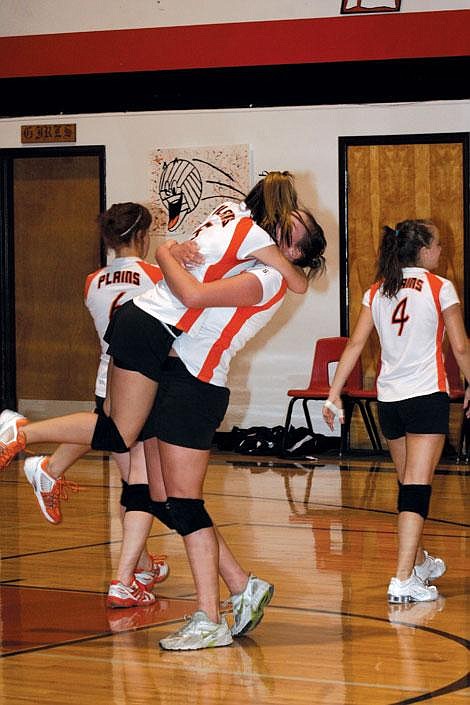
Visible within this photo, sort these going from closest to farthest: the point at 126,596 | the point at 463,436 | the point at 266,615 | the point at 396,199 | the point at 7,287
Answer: the point at 266,615, the point at 126,596, the point at 463,436, the point at 396,199, the point at 7,287

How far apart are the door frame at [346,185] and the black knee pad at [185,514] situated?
242 inches

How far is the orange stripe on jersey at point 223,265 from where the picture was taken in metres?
3.79

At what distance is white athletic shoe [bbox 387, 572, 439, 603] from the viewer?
4.59m

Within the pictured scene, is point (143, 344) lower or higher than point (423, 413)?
higher

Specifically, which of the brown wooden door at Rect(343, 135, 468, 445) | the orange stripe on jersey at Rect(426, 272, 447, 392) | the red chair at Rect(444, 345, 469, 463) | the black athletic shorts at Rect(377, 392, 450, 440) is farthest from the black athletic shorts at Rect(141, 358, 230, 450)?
the brown wooden door at Rect(343, 135, 468, 445)

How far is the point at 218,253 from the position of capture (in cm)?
380

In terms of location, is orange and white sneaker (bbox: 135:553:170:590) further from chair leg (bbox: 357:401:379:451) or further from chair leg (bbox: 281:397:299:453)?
chair leg (bbox: 357:401:379:451)

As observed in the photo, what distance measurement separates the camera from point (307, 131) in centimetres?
991

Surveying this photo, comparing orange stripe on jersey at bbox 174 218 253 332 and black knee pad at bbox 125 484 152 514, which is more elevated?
orange stripe on jersey at bbox 174 218 253 332

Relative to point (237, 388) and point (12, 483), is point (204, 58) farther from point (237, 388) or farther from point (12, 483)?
point (12, 483)

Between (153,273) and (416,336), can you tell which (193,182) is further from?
(416,336)

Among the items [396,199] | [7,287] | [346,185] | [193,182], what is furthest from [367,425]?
[7,287]

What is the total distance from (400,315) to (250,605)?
1.33m

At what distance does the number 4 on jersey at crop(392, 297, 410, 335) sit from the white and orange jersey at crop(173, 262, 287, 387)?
960mm
